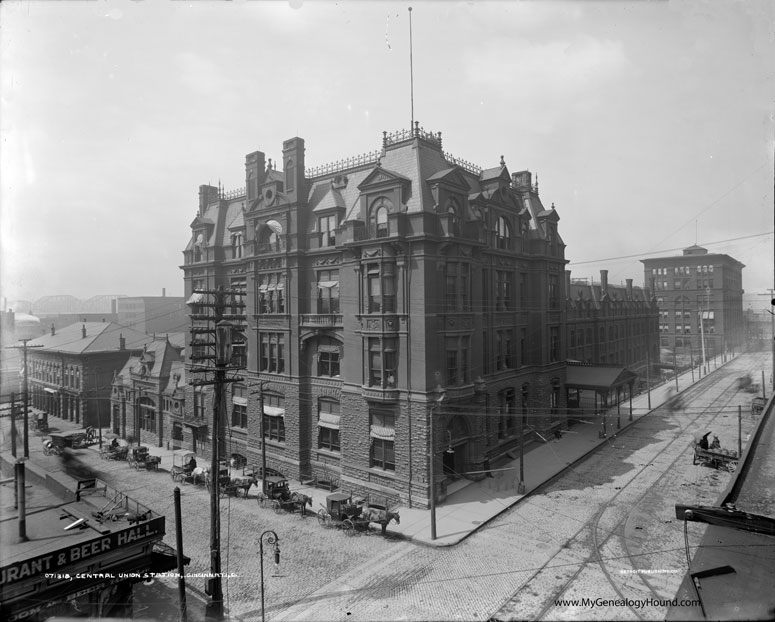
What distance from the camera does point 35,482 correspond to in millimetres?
18172

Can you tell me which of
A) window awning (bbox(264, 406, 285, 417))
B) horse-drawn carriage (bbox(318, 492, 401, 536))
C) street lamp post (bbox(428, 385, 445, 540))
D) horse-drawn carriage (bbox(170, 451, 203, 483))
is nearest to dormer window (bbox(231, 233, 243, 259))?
window awning (bbox(264, 406, 285, 417))

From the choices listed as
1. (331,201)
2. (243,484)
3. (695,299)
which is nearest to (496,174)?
(331,201)

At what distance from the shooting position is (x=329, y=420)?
30344mm

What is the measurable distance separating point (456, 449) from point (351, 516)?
8.33 m

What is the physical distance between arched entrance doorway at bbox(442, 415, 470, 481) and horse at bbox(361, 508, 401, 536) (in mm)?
5372

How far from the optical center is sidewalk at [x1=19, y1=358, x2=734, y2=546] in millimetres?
22433

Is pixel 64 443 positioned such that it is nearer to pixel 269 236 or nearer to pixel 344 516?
pixel 269 236

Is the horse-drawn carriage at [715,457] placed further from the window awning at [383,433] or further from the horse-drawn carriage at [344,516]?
the horse-drawn carriage at [344,516]

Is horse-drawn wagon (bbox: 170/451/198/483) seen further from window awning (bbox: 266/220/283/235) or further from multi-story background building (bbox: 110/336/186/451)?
window awning (bbox: 266/220/283/235)

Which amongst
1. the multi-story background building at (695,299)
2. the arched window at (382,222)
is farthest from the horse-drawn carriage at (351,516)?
the multi-story background building at (695,299)

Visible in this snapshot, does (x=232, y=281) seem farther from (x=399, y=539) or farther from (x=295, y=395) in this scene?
(x=399, y=539)

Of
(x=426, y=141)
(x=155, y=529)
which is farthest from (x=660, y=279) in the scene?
(x=155, y=529)

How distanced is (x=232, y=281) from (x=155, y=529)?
2447 centimetres

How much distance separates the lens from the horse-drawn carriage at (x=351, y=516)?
72.8 ft
